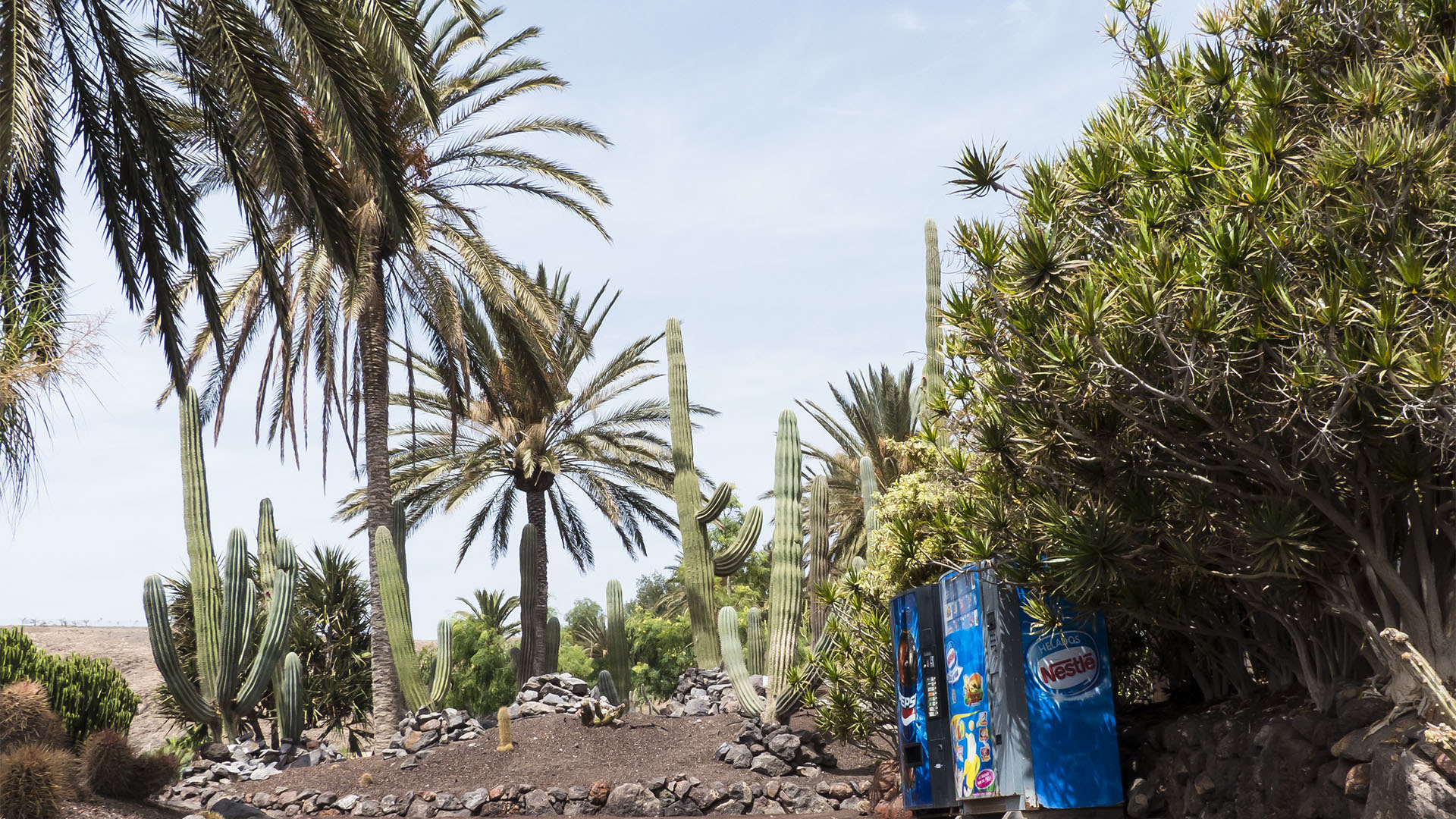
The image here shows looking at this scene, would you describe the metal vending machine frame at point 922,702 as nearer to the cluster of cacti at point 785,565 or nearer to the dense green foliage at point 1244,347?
the dense green foliage at point 1244,347

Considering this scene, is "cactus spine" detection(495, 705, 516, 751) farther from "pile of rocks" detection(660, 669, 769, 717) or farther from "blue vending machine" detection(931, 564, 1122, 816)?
"blue vending machine" detection(931, 564, 1122, 816)

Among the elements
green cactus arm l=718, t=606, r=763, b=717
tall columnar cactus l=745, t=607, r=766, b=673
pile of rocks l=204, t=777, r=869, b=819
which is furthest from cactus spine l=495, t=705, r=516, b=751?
tall columnar cactus l=745, t=607, r=766, b=673

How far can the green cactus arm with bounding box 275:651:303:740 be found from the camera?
1991cm

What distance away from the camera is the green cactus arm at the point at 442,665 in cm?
1950

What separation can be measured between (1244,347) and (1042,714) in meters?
3.20

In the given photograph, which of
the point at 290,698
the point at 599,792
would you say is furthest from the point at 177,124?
the point at 290,698

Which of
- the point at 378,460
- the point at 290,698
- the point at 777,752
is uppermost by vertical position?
the point at 378,460

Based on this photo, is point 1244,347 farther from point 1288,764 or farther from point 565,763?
point 565,763

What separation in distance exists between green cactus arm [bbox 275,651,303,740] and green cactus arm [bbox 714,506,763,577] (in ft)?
26.3

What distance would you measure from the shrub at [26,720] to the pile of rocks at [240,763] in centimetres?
575

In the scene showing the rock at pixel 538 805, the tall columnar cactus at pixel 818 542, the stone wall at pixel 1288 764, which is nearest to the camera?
the stone wall at pixel 1288 764

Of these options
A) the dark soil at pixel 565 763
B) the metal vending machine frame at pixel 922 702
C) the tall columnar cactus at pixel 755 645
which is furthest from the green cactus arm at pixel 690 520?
the metal vending machine frame at pixel 922 702

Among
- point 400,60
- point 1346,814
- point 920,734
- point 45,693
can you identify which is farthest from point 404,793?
point 1346,814

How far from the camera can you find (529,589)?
2142 centimetres
